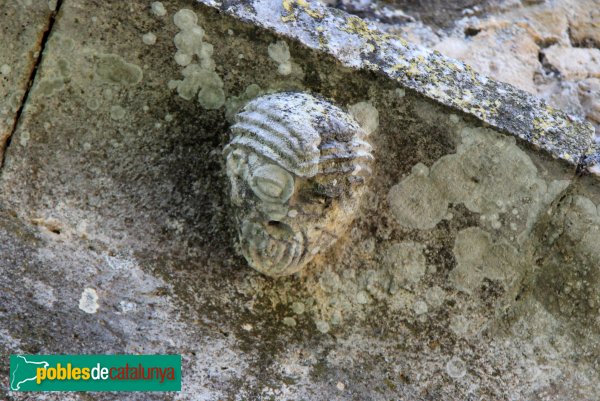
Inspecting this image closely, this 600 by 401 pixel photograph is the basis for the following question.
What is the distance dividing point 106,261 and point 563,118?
1.10 m

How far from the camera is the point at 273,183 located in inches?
56.3

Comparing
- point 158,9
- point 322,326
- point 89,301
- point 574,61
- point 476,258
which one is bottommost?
point 89,301

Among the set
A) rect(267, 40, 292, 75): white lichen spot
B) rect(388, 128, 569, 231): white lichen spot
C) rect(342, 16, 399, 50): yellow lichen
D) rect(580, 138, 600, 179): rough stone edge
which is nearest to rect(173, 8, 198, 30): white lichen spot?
rect(267, 40, 292, 75): white lichen spot

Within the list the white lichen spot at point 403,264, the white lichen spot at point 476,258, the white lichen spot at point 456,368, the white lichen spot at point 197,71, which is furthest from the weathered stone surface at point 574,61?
the white lichen spot at point 197,71

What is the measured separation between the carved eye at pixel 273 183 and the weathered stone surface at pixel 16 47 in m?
0.58

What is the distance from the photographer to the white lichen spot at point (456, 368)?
165 cm

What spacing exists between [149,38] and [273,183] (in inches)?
18.5

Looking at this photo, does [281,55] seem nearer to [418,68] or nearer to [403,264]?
[418,68]

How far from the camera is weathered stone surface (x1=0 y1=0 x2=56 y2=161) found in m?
1.58

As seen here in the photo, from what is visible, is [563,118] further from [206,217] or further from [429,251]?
[206,217]

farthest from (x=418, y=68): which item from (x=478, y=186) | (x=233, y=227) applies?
(x=233, y=227)

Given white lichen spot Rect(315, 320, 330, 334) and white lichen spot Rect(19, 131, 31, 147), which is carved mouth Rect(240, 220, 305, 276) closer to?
white lichen spot Rect(315, 320, 330, 334)

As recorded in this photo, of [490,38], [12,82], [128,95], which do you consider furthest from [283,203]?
[490,38]

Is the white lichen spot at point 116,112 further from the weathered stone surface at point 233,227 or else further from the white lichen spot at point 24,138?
the white lichen spot at point 24,138
